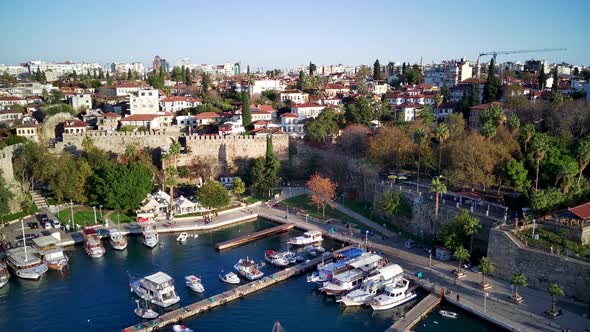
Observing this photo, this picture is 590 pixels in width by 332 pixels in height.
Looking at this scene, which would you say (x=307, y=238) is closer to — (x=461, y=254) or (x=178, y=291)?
(x=178, y=291)

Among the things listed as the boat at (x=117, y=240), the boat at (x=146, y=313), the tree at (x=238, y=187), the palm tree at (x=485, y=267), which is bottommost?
the boat at (x=146, y=313)

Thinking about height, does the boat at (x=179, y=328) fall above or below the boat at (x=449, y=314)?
above

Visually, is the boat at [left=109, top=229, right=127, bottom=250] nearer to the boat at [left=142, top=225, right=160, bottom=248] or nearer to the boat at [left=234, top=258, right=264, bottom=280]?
the boat at [left=142, top=225, right=160, bottom=248]

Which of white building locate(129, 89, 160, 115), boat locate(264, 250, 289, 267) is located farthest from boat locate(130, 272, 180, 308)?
white building locate(129, 89, 160, 115)

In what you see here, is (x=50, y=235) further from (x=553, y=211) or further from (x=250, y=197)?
(x=553, y=211)

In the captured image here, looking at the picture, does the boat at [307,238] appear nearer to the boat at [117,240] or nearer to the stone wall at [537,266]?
the boat at [117,240]

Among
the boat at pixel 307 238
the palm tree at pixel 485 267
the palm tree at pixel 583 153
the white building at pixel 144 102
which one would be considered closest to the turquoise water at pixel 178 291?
the boat at pixel 307 238
